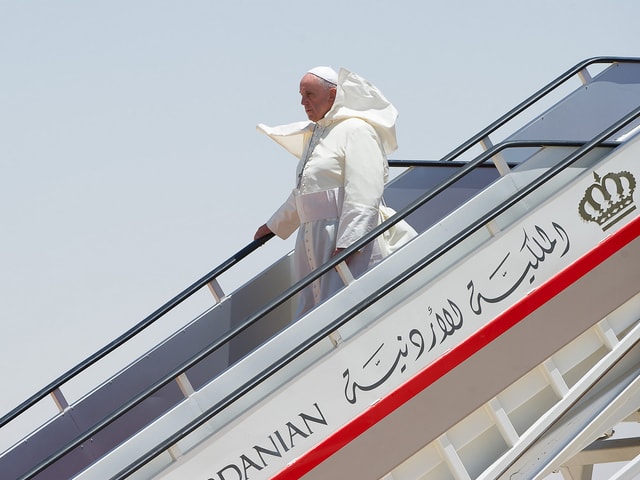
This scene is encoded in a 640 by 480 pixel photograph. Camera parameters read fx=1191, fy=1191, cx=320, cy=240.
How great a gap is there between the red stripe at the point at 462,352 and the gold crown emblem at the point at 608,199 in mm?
64

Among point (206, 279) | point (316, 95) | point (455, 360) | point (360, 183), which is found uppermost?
point (316, 95)

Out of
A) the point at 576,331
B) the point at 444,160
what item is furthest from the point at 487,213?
the point at 444,160

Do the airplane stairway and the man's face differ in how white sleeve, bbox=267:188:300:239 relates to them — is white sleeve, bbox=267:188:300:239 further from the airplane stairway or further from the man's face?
the airplane stairway

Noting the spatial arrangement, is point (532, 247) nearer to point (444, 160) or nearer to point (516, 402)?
point (516, 402)

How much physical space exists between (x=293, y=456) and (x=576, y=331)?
1.25 meters

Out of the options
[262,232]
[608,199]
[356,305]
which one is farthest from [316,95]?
[608,199]

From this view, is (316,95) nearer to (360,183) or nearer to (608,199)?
(360,183)

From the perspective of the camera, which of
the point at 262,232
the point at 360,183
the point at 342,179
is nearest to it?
the point at 360,183

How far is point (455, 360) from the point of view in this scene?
15.3ft

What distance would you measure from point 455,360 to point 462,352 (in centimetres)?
4

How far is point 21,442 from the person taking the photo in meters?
5.77

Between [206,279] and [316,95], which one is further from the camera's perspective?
[206,279]

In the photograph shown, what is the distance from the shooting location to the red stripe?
14.7 feet

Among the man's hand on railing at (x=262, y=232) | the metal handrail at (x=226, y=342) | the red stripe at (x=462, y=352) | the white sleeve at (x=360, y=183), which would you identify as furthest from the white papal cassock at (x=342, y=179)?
the red stripe at (x=462, y=352)
